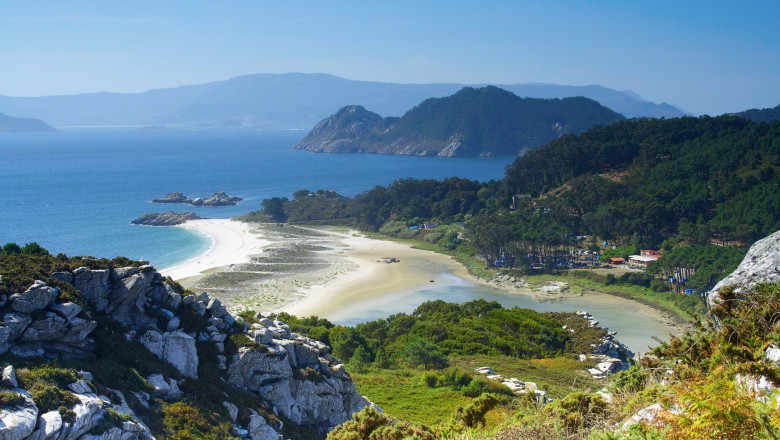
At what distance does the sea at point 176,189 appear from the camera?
4100 centimetres

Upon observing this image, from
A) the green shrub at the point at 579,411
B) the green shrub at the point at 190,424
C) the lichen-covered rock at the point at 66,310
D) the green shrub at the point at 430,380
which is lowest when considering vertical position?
the green shrub at the point at 430,380

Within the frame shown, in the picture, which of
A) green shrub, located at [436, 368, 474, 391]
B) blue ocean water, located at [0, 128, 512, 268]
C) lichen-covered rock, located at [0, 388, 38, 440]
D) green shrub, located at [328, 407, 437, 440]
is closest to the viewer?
lichen-covered rock, located at [0, 388, 38, 440]

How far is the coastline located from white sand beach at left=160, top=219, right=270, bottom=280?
0.08 meters

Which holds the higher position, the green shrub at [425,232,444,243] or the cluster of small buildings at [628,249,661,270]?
the cluster of small buildings at [628,249,661,270]

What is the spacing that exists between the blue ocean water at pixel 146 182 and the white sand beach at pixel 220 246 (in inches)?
66.8

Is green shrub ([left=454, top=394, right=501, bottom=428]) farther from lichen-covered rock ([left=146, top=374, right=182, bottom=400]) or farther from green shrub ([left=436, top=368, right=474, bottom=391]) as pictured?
green shrub ([left=436, top=368, right=474, bottom=391])

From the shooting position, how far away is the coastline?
38.4 metres

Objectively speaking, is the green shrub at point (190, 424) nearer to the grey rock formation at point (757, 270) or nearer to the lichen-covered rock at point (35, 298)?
the lichen-covered rock at point (35, 298)

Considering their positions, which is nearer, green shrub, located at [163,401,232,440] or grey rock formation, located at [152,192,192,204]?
green shrub, located at [163,401,232,440]

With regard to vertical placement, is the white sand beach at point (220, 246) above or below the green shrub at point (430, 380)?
below

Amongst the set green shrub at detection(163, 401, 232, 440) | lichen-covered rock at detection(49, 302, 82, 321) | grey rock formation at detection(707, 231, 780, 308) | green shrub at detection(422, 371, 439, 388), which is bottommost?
green shrub at detection(422, 371, 439, 388)

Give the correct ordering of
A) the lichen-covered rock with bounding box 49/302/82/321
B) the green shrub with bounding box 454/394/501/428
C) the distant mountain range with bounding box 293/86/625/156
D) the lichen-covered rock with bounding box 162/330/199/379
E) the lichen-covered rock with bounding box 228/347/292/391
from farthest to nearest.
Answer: the distant mountain range with bounding box 293/86/625/156
the lichen-covered rock with bounding box 228/347/292/391
the lichen-covered rock with bounding box 162/330/199/379
the green shrub with bounding box 454/394/501/428
the lichen-covered rock with bounding box 49/302/82/321

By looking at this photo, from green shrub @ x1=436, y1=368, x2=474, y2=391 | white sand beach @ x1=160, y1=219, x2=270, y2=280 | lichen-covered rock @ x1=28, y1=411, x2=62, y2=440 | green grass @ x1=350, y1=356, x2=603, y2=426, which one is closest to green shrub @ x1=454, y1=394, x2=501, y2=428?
green grass @ x1=350, y1=356, x2=603, y2=426

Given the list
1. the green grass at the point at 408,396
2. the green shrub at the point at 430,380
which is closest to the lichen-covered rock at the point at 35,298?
the green grass at the point at 408,396
